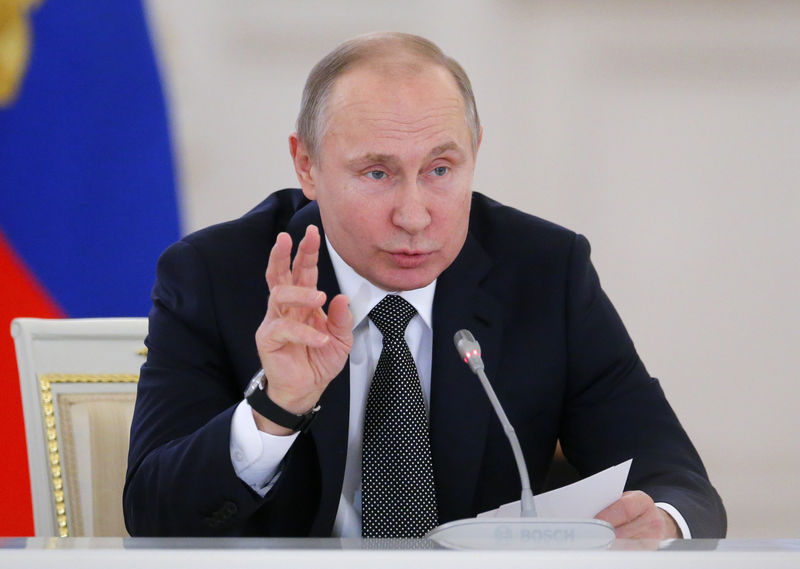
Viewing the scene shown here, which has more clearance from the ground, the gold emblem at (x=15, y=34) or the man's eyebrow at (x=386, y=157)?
the gold emblem at (x=15, y=34)

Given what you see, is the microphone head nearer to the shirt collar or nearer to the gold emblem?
the shirt collar

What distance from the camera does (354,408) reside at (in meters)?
1.66

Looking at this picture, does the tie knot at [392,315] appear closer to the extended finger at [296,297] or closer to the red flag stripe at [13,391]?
the extended finger at [296,297]

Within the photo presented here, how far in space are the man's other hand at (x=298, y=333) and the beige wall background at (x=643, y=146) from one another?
1.68m

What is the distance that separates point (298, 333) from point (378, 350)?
14.9 inches

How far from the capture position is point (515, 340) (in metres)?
1.77

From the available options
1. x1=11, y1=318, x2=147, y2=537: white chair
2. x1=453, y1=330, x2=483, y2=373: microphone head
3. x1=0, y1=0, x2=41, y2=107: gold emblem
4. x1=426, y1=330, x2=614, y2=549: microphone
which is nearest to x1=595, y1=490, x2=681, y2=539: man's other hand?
x1=453, y1=330, x2=483, y2=373: microphone head

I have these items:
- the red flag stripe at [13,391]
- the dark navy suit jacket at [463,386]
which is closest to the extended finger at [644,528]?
the dark navy suit jacket at [463,386]

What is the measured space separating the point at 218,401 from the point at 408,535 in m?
0.38

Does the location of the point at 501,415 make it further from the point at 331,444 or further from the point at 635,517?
the point at 331,444

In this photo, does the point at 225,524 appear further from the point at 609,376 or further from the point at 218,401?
the point at 609,376

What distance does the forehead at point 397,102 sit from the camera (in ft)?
5.22

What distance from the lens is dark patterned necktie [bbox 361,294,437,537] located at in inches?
61.7

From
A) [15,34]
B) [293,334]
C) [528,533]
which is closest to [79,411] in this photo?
[293,334]
